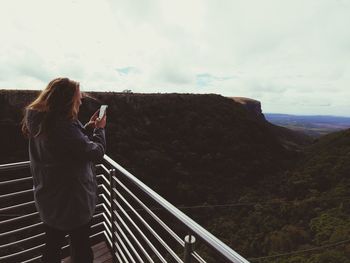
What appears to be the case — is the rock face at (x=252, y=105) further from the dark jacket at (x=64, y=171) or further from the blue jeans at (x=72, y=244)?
the dark jacket at (x=64, y=171)

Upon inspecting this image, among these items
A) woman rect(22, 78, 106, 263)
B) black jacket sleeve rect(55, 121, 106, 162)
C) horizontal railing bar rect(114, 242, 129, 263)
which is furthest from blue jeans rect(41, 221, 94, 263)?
horizontal railing bar rect(114, 242, 129, 263)

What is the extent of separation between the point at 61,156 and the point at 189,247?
2.75 feet

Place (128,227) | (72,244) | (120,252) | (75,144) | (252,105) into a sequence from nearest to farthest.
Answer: (75,144), (72,244), (128,227), (120,252), (252,105)

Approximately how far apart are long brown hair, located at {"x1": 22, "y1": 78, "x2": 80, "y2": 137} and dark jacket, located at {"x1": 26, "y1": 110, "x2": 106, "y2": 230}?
0.03 metres

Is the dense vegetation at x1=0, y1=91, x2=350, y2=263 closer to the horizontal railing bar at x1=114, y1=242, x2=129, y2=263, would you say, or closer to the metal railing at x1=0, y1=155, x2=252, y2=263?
the metal railing at x1=0, y1=155, x2=252, y2=263

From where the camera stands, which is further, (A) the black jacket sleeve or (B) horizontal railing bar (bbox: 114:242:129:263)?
(B) horizontal railing bar (bbox: 114:242:129:263)

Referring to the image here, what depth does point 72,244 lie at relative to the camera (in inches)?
78.8

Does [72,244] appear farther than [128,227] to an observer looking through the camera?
No

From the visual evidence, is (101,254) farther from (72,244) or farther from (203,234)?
(203,234)

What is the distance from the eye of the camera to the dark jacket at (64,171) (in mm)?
1619

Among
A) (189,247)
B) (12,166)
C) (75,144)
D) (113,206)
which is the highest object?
(75,144)

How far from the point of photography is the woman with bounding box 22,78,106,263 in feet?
5.30

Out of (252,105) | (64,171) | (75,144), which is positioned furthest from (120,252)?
(252,105)

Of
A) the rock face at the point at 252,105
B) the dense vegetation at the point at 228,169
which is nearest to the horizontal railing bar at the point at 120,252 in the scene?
the dense vegetation at the point at 228,169
